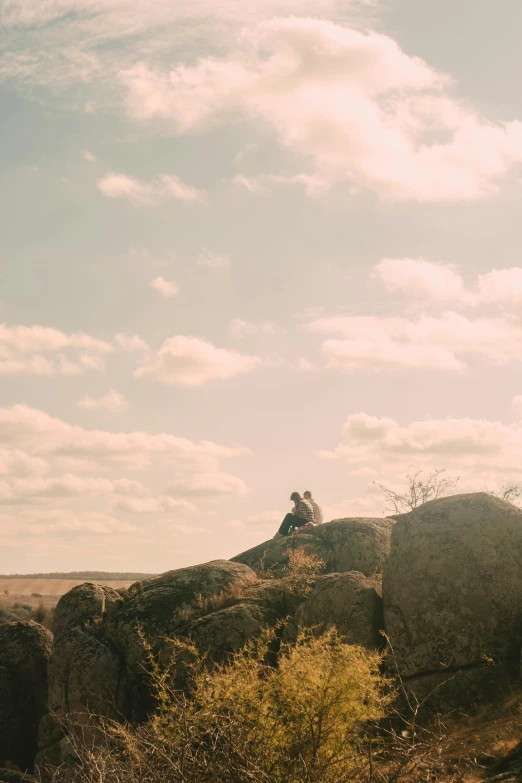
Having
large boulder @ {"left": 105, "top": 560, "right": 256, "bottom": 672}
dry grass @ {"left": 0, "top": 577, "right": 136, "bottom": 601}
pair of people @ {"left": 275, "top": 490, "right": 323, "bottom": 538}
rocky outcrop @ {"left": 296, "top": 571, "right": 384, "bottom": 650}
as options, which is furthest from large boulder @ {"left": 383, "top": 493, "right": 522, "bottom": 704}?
dry grass @ {"left": 0, "top": 577, "right": 136, "bottom": 601}

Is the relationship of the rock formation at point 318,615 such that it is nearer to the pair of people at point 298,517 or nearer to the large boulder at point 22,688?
the large boulder at point 22,688

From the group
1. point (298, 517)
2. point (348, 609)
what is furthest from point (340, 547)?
point (348, 609)

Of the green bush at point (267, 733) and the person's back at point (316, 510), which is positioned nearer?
the green bush at point (267, 733)

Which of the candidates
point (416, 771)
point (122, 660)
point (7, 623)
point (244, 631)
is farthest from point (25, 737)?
point (416, 771)

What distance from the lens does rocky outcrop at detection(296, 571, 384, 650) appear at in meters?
15.6

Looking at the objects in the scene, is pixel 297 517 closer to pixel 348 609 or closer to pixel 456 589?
Result: pixel 348 609

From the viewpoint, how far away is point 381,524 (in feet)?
71.4

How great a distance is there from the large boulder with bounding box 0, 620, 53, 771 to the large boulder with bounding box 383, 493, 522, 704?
1187cm

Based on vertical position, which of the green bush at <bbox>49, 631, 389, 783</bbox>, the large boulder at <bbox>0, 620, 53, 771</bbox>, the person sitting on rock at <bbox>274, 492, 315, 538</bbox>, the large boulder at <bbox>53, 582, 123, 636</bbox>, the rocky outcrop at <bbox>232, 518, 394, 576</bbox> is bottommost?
the large boulder at <bbox>0, 620, 53, 771</bbox>

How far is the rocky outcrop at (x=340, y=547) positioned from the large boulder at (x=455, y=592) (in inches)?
139

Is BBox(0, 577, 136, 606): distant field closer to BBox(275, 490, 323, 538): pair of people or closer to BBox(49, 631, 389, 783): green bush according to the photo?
BBox(275, 490, 323, 538): pair of people

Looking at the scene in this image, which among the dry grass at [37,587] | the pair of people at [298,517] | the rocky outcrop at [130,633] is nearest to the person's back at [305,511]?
the pair of people at [298,517]

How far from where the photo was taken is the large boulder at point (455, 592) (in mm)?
14531

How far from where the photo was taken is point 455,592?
14.9m
